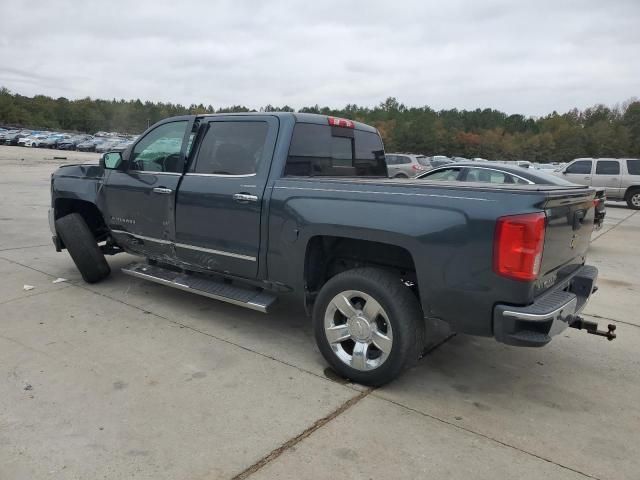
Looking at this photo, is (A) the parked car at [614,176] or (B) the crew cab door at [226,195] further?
(A) the parked car at [614,176]

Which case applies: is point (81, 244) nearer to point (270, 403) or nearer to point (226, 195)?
point (226, 195)

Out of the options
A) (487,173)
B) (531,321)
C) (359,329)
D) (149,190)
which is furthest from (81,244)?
(487,173)

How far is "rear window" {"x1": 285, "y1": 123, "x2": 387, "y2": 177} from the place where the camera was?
4293 millimetres

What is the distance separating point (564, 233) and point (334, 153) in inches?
83.4

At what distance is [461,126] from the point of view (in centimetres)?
11212

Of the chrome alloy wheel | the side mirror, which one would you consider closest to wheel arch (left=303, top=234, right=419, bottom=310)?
the chrome alloy wheel

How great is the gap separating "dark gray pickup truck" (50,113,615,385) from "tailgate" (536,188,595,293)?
2 cm

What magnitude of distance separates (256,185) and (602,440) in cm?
291

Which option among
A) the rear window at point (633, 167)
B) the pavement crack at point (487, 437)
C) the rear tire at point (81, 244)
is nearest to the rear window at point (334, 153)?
the pavement crack at point (487, 437)

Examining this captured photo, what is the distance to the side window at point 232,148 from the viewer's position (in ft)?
14.2

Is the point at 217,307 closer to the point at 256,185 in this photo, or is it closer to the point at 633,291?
the point at 256,185

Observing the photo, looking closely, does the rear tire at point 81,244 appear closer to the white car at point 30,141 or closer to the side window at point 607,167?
the side window at point 607,167

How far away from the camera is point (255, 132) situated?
439cm

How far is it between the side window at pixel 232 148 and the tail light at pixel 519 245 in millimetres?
2112
